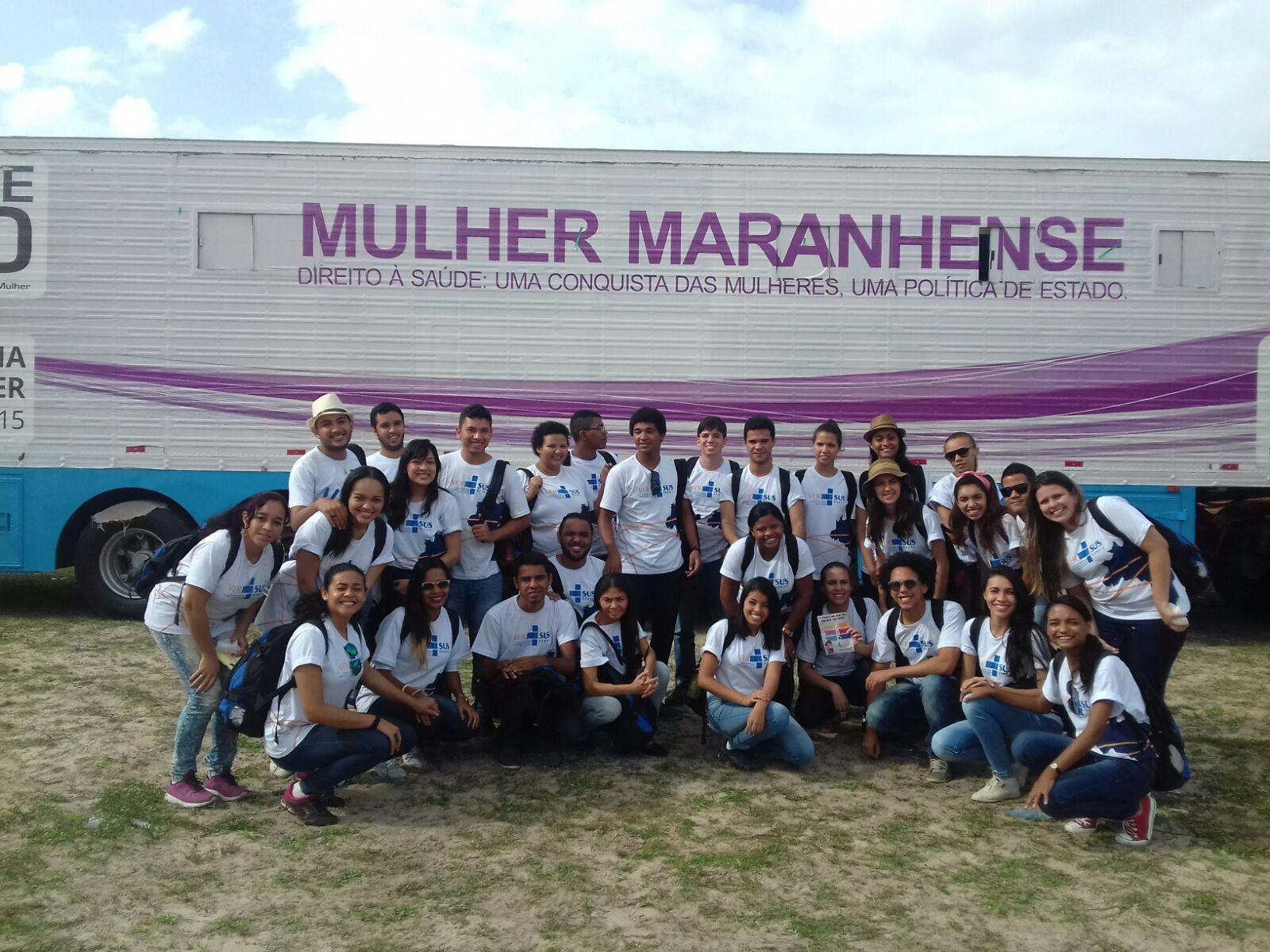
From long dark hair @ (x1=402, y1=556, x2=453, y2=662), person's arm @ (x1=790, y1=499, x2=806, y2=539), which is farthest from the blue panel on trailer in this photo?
long dark hair @ (x1=402, y1=556, x2=453, y2=662)

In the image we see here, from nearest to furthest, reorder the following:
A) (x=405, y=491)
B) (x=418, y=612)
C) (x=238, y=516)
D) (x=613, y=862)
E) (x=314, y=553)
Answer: (x=613, y=862), (x=238, y=516), (x=314, y=553), (x=418, y=612), (x=405, y=491)

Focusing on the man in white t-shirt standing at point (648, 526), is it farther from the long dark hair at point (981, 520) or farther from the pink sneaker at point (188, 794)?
the pink sneaker at point (188, 794)

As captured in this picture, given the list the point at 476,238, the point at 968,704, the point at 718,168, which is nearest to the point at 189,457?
the point at 476,238

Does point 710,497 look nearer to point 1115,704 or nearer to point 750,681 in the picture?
point 750,681

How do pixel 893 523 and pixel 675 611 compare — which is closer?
pixel 893 523

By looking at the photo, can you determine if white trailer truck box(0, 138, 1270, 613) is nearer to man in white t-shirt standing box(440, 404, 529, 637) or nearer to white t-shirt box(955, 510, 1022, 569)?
man in white t-shirt standing box(440, 404, 529, 637)

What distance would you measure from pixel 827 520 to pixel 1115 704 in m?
2.05

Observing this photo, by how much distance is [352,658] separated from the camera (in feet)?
14.0

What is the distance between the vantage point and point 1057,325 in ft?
26.2

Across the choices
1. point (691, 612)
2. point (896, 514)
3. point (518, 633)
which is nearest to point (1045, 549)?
point (896, 514)

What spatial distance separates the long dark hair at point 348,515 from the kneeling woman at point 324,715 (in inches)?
11.4

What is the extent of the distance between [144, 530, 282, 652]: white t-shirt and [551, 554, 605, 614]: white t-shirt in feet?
5.04

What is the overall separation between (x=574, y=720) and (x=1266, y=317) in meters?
6.45

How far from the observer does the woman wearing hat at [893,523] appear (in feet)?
18.0
